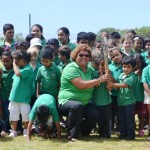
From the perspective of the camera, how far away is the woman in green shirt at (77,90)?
712 centimetres

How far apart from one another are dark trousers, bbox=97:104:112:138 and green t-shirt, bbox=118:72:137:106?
27 cm

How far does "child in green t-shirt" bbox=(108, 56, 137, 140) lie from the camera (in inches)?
285

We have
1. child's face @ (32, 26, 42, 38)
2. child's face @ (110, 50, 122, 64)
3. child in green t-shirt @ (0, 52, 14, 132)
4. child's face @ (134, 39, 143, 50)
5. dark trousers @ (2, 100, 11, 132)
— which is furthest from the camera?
child's face @ (32, 26, 42, 38)

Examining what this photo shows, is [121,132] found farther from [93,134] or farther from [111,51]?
[111,51]

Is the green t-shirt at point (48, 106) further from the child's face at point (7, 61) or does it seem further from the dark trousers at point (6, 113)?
the child's face at point (7, 61)

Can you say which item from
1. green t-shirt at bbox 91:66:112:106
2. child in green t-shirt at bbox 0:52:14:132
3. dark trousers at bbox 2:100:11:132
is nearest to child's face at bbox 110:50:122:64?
green t-shirt at bbox 91:66:112:106

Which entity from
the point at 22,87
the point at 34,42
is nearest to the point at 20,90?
the point at 22,87

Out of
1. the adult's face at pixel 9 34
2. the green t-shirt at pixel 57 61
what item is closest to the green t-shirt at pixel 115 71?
the green t-shirt at pixel 57 61

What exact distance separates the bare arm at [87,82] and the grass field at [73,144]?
3.43 ft

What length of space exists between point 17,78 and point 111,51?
196 centimetres

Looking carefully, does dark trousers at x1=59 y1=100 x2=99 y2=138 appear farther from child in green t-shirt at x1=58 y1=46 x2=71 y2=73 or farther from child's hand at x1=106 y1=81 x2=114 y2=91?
child in green t-shirt at x1=58 y1=46 x2=71 y2=73

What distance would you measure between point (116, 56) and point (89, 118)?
134 centimetres

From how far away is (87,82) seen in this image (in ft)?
23.3

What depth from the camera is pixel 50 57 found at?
747 cm
